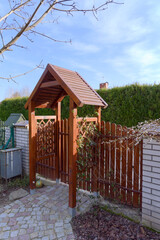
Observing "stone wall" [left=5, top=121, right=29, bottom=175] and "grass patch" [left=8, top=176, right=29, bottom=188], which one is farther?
"stone wall" [left=5, top=121, right=29, bottom=175]

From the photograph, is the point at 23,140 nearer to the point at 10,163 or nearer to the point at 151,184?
the point at 10,163

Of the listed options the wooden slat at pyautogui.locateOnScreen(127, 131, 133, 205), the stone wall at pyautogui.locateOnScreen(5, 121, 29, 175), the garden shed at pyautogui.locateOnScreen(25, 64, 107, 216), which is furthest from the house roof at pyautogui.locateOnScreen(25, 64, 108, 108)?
the stone wall at pyautogui.locateOnScreen(5, 121, 29, 175)

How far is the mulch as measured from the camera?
7.91 feet

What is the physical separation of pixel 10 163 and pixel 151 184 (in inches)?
154

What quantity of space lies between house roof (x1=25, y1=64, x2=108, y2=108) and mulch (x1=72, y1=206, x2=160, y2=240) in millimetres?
2171

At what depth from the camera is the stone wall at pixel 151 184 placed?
2.44 m

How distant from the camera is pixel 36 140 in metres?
3.98

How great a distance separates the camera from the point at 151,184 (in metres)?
2.52

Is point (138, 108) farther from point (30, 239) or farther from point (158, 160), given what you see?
point (30, 239)

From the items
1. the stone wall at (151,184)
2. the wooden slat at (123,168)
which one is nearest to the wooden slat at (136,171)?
the wooden slat at (123,168)

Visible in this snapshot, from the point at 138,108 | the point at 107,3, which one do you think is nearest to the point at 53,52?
the point at 107,3

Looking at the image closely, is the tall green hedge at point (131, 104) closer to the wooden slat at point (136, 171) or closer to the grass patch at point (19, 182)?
the wooden slat at point (136, 171)

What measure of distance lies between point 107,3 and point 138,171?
2.92 meters

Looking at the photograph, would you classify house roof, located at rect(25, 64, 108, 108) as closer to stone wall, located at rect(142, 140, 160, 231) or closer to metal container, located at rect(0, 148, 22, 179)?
stone wall, located at rect(142, 140, 160, 231)
